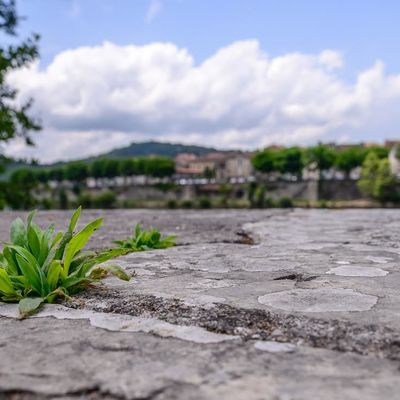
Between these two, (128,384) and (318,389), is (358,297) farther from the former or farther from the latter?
(128,384)

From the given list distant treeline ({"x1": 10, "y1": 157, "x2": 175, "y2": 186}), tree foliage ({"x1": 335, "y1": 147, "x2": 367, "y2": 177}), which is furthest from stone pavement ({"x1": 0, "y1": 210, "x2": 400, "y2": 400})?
distant treeline ({"x1": 10, "y1": 157, "x2": 175, "y2": 186})

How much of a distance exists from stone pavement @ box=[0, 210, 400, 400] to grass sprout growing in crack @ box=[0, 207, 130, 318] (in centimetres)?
6

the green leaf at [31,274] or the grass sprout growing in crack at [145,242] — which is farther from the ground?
the green leaf at [31,274]

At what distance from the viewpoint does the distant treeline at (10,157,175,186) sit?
76.5 m

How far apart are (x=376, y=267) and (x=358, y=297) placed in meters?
0.78

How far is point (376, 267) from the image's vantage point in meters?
2.68

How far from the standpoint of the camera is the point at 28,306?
6.16 feet

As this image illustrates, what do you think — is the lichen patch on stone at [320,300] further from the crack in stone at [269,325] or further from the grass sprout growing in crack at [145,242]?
the grass sprout growing in crack at [145,242]

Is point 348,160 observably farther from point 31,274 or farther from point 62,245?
point 31,274

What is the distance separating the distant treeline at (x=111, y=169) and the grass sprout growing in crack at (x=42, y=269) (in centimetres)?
7387

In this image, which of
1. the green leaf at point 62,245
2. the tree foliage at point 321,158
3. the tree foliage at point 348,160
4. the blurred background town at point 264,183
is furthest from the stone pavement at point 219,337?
the tree foliage at point 348,160

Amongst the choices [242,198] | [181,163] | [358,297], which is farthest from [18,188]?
[181,163]

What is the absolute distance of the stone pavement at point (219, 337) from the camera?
1210 millimetres

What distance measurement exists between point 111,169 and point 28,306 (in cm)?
7993
